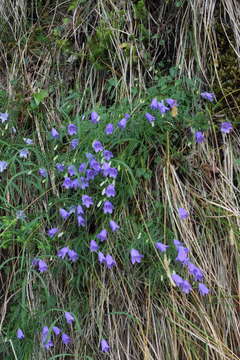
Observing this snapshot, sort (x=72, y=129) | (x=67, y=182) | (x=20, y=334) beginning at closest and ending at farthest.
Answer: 1. (x=20, y=334)
2. (x=67, y=182)
3. (x=72, y=129)

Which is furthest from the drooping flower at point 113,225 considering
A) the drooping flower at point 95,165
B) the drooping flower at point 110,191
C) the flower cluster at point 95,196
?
the drooping flower at point 95,165

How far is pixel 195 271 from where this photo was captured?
1.64 metres

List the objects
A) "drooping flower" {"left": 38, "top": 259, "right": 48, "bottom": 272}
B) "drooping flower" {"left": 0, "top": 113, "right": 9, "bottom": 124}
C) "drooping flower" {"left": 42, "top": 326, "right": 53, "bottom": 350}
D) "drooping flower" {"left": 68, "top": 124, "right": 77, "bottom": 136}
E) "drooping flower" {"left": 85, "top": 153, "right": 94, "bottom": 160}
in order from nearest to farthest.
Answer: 1. "drooping flower" {"left": 42, "top": 326, "right": 53, "bottom": 350}
2. "drooping flower" {"left": 38, "top": 259, "right": 48, "bottom": 272}
3. "drooping flower" {"left": 85, "top": 153, "right": 94, "bottom": 160}
4. "drooping flower" {"left": 68, "top": 124, "right": 77, "bottom": 136}
5. "drooping flower" {"left": 0, "top": 113, "right": 9, "bottom": 124}

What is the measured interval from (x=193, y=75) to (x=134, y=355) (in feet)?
4.18

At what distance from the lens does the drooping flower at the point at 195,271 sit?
1.64m

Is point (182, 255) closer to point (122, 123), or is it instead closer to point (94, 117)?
point (122, 123)

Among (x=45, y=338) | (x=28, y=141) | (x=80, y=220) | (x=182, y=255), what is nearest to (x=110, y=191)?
(x=80, y=220)

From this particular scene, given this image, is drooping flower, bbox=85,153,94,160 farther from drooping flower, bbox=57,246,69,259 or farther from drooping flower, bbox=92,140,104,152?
drooping flower, bbox=57,246,69,259

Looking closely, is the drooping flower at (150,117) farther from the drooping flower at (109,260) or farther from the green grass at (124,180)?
the drooping flower at (109,260)

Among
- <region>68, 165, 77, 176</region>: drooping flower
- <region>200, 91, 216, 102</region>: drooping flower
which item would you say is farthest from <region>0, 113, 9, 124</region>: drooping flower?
<region>200, 91, 216, 102</region>: drooping flower

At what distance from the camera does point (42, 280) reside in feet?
5.43

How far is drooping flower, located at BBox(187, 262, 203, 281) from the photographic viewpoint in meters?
1.64

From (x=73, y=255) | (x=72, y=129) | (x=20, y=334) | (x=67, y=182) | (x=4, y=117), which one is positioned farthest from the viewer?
(x=4, y=117)

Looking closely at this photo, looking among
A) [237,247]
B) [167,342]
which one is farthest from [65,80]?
[167,342]
